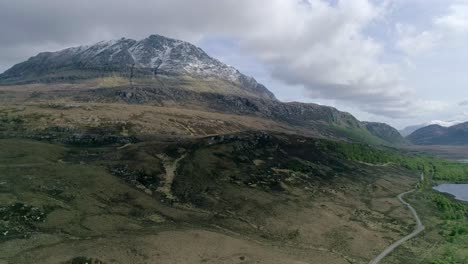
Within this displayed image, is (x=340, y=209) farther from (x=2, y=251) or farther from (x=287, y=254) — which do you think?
(x=2, y=251)

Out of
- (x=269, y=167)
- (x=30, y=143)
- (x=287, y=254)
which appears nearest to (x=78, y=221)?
(x=287, y=254)

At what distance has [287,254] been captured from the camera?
91.7 m

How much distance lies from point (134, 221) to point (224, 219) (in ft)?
82.5

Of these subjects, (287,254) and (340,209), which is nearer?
(287,254)

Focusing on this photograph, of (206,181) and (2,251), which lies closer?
(2,251)

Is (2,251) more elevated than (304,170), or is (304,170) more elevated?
(304,170)

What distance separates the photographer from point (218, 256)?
85375mm

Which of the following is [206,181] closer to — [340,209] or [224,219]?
[224,219]

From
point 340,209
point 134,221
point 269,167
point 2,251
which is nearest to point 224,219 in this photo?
point 134,221

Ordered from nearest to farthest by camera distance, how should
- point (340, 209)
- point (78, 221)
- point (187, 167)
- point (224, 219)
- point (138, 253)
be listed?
point (138, 253)
point (78, 221)
point (224, 219)
point (340, 209)
point (187, 167)

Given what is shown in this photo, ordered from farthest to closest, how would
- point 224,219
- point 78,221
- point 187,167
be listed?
point 187,167 < point 224,219 < point 78,221

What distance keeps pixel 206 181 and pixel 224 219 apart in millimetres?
34406

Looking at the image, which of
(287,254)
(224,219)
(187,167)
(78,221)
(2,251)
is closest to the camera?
(2,251)

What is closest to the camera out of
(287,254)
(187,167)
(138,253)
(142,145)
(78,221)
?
(138,253)
